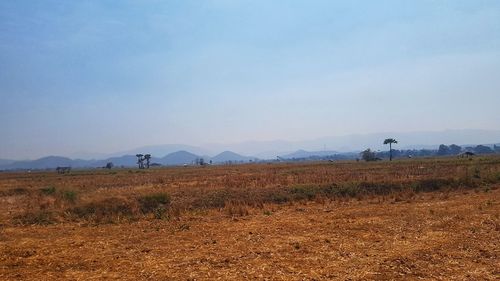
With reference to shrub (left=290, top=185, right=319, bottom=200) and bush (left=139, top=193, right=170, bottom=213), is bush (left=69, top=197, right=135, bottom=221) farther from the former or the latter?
shrub (left=290, top=185, right=319, bottom=200)

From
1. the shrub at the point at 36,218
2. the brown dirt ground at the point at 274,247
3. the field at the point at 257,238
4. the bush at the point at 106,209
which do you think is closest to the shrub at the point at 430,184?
the field at the point at 257,238

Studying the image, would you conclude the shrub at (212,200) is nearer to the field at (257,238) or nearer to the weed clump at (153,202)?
the field at (257,238)

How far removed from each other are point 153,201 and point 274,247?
12779mm

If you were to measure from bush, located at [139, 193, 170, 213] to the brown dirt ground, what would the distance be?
13.6 feet

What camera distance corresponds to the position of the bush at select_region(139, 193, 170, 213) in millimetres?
22867

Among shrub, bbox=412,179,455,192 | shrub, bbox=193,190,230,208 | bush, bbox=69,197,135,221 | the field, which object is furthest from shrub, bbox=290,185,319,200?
bush, bbox=69,197,135,221

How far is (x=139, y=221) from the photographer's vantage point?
18438 mm

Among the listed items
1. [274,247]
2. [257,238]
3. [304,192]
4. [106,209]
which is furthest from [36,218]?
[304,192]

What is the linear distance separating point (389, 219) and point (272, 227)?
4.37 meters

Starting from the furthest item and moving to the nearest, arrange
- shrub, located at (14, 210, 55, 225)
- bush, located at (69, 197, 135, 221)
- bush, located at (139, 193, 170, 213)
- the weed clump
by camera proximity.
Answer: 1. bush, located at (139, 193, 170, 213)
2. the weed clump
3. bush, located at (69, 197, 135, 221)
4. shrub, located at (14, 210, 55, 225)

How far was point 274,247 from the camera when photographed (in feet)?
40.3

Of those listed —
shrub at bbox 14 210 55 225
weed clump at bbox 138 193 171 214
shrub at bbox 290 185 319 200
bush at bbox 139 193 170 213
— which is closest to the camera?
shrub at bbox 14 210 55 225

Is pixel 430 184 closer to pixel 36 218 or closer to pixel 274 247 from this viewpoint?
pixel 274 247

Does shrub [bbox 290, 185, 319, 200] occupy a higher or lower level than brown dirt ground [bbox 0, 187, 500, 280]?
higher
